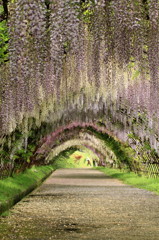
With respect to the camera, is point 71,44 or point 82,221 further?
point 82,221

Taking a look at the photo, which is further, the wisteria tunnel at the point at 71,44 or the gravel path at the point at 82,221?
the wisteria tunnel at the point at 71,44

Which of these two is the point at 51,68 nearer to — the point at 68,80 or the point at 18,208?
the point at 68,80

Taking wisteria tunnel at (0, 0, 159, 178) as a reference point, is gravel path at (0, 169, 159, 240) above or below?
below

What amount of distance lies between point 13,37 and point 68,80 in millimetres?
3736

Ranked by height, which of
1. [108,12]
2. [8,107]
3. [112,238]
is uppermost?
[108,12]

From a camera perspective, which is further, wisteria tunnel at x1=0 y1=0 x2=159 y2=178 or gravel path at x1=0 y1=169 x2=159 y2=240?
wisteria tunnel at x1=0 y1=0 x2=159 y2=178

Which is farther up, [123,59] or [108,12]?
→ [108,12]

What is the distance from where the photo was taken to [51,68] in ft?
37.5

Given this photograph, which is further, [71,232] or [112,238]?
[71,232]

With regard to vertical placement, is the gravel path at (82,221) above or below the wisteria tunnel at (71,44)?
below

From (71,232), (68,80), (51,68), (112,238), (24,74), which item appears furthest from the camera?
(68,80)

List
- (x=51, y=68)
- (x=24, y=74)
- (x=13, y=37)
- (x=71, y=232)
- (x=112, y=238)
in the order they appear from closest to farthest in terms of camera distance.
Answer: (x=112, y=238) → (x=71, y=232) → (x=13, y=37) → (x=24, y=74) → (x=51, y=68)

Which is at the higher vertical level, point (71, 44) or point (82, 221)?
point (71, 44)

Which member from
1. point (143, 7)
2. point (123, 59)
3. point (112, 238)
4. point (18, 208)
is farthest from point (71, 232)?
point (18, 208)
